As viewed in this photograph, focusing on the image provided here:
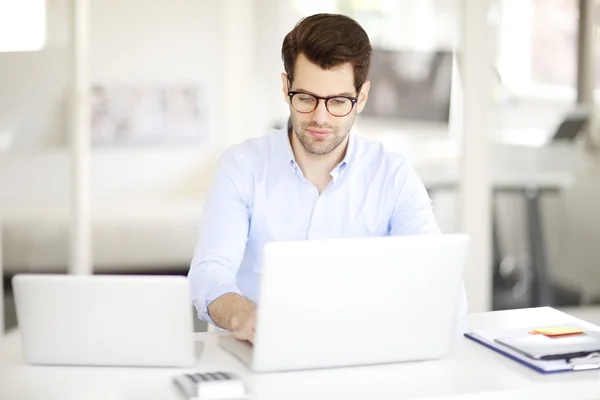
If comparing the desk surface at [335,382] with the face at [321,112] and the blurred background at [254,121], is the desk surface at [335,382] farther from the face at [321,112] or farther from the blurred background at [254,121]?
the blurred background at [254,121]

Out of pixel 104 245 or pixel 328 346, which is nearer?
pixel 328 346

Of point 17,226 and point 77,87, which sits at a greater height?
point 77,87

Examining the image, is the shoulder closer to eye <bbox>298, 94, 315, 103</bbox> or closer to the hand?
eye <bbox>298, 94, 315, 103</bbox>

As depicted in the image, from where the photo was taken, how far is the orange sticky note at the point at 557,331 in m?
1.94

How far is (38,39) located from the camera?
4.03 metres

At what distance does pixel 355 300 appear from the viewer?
167cm

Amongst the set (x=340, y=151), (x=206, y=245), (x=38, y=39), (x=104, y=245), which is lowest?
(x=104, y=245)

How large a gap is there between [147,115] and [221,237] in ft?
6.86

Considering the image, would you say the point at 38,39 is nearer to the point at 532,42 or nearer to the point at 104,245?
the point at 104,245

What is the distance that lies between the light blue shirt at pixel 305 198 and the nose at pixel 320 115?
0.21 meters

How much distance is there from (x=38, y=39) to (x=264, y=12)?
997 mm

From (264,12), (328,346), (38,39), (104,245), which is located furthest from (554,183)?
(328,346)

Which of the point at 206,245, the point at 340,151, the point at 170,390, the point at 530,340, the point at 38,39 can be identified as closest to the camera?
the point at 170,390

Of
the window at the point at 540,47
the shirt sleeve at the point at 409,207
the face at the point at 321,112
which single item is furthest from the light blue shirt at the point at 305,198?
the window at the point at 540,47
